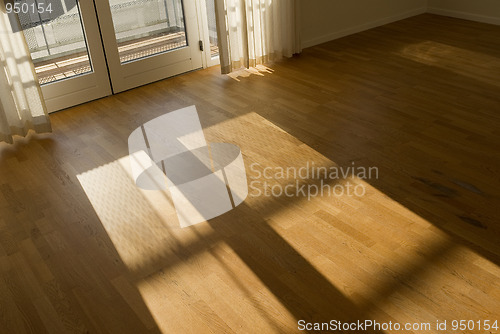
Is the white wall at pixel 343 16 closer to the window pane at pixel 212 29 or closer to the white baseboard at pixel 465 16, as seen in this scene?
the white baseboard at pixel 465 16

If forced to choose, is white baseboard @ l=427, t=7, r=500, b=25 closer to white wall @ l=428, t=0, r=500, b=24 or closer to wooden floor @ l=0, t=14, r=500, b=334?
white wall @ l=428, t=0, r=500, b=24

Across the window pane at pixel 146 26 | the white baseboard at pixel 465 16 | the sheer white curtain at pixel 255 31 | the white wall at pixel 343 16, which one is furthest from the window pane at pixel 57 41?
the white baseboard at pixel 465 16

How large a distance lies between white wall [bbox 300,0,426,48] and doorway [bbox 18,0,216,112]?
3.76 feet

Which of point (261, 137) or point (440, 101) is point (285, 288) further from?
point (440, 101)

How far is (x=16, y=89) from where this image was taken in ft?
12.3

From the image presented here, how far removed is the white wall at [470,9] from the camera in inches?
233

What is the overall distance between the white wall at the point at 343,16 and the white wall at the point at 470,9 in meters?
0.29

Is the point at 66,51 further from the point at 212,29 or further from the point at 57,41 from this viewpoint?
the point at 212,29

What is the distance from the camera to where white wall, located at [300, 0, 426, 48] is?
5422 millimetres

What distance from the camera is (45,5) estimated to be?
155 inches

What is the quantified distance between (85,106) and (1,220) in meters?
1.57

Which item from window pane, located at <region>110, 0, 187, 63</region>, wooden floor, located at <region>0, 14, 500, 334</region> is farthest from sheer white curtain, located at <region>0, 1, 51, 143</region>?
window pane, located at <region>110, 0, 187, 63</region>

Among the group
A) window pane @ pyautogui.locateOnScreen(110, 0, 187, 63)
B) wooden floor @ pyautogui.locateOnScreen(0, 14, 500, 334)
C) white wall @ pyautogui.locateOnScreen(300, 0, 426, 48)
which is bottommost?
wooden floor @ pyautogui.locateOnScreen(0, 14, 500, 334)

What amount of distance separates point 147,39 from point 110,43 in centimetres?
36
